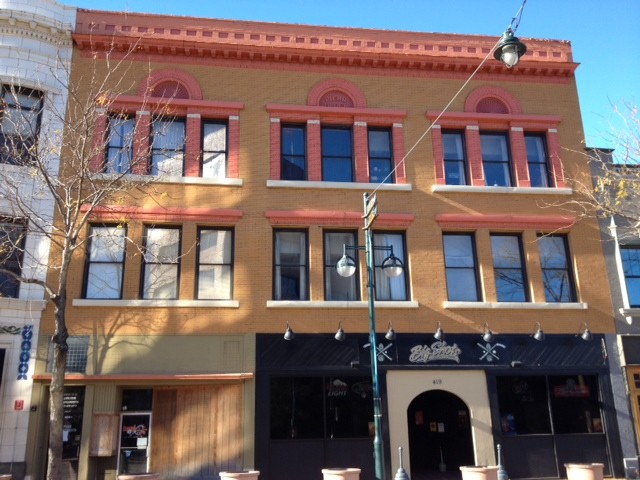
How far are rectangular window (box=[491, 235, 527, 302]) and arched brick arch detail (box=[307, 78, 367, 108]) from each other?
238 inches

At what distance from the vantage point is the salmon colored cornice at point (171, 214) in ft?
54.6

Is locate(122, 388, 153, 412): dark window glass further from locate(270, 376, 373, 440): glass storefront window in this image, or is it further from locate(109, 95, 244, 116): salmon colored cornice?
locate(109, 95, 244, 116): salmon colored cornice

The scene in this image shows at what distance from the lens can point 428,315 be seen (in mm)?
17031

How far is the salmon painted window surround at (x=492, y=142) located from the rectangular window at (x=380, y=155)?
4.72 ft

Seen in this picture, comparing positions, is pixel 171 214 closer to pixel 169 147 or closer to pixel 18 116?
pixel 169 147

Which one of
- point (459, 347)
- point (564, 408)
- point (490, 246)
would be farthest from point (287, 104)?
point (564, 408)

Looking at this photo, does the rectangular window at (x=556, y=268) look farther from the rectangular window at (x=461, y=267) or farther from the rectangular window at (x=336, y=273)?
the rectangular window at (x=336, y=273)

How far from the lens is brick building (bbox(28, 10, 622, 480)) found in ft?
51.8

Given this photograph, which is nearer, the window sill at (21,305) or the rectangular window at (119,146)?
the window sill at (21,305)

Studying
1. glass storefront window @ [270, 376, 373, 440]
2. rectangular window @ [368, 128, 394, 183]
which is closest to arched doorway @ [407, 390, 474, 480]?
glass storefront window @ [270, 376, 373, 440]

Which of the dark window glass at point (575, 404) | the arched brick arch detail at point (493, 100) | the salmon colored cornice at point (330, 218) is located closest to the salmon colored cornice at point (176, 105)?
the salmon colored cornice at point (330, 218)

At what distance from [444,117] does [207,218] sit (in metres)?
8.16

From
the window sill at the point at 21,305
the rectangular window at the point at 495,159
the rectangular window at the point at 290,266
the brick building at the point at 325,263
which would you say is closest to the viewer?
the window sill at the point at 21,305

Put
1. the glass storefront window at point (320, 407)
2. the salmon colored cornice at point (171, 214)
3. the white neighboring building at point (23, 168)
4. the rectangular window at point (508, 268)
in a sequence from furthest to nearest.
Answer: the rectangular window at point (508, 268) < the salmon colored cornice at point (171, 214) < the glass storefront window at point (320, 407) < the white neighboring building at point (23, 168)
